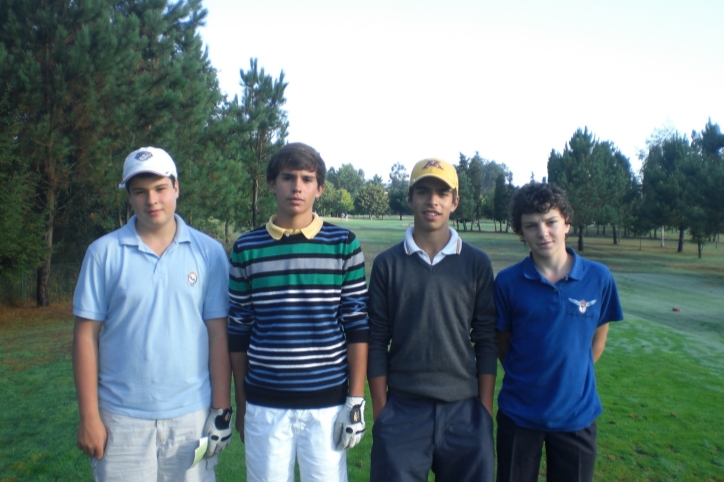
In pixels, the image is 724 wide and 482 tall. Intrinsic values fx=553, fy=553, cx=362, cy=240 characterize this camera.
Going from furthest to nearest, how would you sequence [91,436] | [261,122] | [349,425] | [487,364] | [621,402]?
[261,122]
[621,402]
[487,364]
[349,425]
[91,436]

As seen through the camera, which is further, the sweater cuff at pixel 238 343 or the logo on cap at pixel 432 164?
the logo on cap at pixel 432 164

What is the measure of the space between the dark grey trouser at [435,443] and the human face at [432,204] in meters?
0.92

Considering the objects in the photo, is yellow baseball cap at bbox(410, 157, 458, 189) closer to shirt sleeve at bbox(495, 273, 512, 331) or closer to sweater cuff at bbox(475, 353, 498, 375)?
shirt sleeve at bbox(495, 273, 512, 331)

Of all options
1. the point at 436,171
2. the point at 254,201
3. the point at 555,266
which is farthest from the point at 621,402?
the point at 254,201

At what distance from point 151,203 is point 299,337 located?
99cm

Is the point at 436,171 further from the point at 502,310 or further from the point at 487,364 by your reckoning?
the point at 487,364

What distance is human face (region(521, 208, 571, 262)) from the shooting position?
2965mm

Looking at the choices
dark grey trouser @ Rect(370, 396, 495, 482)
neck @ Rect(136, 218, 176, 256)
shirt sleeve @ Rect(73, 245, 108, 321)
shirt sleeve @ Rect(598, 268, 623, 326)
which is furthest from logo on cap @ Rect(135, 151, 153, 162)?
shirt sleeve @ Rect(598, 268, 623, 326)

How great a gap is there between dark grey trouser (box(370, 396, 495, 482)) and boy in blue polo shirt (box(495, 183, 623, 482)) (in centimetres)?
19

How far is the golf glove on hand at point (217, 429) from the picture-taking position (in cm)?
271

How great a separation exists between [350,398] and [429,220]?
1007 mm

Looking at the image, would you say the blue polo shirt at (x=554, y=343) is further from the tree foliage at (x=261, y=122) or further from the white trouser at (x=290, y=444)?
the tree foliage at (x=261, y=122)

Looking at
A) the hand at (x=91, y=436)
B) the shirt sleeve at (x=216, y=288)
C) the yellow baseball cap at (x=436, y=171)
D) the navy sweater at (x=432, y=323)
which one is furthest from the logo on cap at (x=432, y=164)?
the hand at (x=91, y=436)

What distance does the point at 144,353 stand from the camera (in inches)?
104
